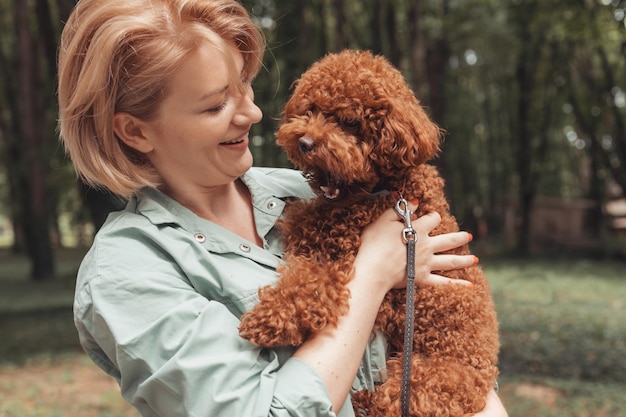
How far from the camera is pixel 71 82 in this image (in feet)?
6.64

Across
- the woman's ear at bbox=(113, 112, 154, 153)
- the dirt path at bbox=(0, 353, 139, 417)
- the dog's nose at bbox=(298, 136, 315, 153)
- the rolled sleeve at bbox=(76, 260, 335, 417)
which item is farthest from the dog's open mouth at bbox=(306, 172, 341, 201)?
the dirt path at bbox=(0, 353, 139, 417)

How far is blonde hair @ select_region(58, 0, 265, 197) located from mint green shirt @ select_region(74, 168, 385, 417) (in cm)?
16

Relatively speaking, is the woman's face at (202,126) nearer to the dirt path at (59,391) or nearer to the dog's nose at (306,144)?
the dog's nose at (306,144)

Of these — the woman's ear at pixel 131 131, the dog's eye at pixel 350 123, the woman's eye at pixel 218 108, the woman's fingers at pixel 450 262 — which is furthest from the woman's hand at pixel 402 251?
the woman's ear at pixel 131 131

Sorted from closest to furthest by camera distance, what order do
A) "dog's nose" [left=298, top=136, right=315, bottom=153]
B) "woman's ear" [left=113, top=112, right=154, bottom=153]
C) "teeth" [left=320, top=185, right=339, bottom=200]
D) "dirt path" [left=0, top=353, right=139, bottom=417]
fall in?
"woman's ear" [left=113, top=112, right=154, bottom=153] → "dog's nose" [left=298, top=136, right=315, bottom=153] → "teeth" [left=320, top=185, right=339, bottom=200] → "dirt path" [left=0, top=353, right=139, bottom=417]

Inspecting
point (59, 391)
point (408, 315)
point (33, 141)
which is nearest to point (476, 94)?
point (33, 141)

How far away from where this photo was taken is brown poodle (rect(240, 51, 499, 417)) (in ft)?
7.00

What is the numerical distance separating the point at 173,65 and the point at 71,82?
0.36m

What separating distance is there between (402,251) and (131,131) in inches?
39.3

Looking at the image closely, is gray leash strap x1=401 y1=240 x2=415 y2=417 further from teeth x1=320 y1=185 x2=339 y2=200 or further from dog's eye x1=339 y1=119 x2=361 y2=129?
dog's eye x1=339 y1=119 x2=361 y2=129

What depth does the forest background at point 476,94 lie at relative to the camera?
11.1 m

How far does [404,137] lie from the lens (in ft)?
7.26

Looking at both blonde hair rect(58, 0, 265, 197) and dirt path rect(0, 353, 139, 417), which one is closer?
blonde hair rect(58, 0, 265, 197)

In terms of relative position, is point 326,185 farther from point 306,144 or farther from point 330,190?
point 306,144
